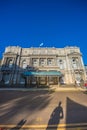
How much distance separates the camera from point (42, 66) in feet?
86.8

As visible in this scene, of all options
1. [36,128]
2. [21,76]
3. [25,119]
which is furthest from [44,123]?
[21,76]

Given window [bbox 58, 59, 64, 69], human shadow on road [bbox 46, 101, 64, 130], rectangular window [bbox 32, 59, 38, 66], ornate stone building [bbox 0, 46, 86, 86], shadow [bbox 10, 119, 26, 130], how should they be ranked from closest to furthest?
shadow [bbox 10, 119, 26, 130] → human shadow on road [bbox 46, 101, 64, 130] → ornate stone building [bbox 0, 46, 86, 86] → window [bbox 58, 59, 64, 69] → rectangular window [bbox 32, 59, 38, 66]

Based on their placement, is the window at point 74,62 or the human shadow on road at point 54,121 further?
the window at point 74,62

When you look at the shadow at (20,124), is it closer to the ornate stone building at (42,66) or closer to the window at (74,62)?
the ornate stone building at (42,66)

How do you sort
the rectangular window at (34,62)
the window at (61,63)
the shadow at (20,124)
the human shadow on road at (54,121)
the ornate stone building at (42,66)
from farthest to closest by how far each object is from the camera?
the rectangular window at (34,62)
the window at (61,63)
the ornate stone building at (42,66)
the human shadow on road at (54,121)
the shadow at (20,124)

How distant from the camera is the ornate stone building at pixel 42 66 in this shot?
Answer: 23.9m

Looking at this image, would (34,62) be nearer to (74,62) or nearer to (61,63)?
(61,63)

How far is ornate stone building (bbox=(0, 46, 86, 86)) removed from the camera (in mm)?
23859

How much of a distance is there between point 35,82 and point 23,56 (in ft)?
27.1

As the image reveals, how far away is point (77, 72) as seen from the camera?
1009 inches

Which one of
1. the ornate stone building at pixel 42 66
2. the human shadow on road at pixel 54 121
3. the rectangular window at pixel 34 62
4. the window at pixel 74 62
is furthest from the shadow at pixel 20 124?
the window at pixel 74 62

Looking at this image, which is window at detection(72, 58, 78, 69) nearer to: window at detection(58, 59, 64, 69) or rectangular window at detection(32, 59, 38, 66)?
window at detection(58, 59, 64, 69)

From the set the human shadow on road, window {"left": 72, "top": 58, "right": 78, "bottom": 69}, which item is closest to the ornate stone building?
window {"left": 72, "top": 58, "right": 78, "bottom": 69}

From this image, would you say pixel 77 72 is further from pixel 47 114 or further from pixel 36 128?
pixel 36 128
